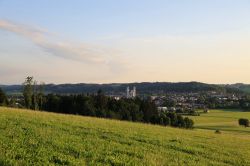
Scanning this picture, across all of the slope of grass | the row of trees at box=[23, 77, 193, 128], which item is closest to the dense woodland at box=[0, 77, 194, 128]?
the row of trees at box=[23, 77, 193, 128]

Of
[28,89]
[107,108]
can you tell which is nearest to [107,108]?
[107,108]

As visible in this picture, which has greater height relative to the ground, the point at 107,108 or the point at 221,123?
the point at 107,108

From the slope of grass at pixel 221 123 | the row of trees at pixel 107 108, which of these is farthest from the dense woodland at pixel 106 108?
the slope of grass at pixel 221 123

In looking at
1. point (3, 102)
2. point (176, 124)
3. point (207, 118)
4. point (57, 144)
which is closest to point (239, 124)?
point (207, 118)

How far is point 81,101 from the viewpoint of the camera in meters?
113

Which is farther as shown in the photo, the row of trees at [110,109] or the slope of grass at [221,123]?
the slope of grass at [221,123]

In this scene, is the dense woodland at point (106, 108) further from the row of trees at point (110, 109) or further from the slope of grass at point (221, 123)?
the slope of grass at point (221, 123)

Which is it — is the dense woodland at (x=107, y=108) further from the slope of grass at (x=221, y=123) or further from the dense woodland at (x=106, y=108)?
the slope of grass at (x=221, y=123)

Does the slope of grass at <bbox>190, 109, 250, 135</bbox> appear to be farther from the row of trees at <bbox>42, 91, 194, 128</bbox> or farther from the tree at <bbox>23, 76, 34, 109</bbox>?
the tree at <bbox>23, 76, 34, 109</bbox>

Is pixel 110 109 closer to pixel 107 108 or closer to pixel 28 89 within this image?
pixel 107 108

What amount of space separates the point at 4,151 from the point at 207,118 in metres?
128

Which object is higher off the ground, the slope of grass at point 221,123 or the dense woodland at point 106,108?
the dense woodland at point 106,108

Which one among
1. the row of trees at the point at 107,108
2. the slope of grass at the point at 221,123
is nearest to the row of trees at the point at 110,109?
the row of trees at the point at 107,108

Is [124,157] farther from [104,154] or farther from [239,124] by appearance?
[239,124]
